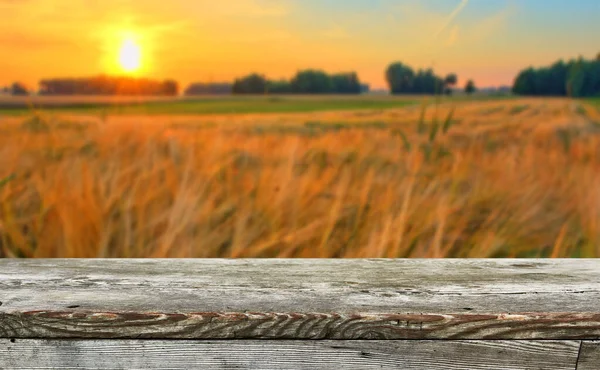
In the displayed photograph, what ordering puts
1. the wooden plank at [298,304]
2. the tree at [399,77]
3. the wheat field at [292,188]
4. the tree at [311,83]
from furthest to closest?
1. the tree at [311,83]
2. the tree at [399,77]
3. the wheat field at [292,188]
4. the wooden plank at [298,304]

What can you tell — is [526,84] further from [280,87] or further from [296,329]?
[296,329]

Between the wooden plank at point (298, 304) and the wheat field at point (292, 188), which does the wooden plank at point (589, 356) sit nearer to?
the wooden plank at point (298, 304)

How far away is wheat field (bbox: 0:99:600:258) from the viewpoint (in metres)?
1.48

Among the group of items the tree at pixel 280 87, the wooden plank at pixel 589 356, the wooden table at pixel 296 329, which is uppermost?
the tree at pixel 280 87

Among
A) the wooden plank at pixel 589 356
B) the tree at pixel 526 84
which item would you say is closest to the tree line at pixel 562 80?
the tree at pixel 526 84

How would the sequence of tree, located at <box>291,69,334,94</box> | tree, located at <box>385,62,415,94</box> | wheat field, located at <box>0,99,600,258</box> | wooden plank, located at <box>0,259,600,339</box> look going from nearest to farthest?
wooden plank, located at <box>0,259,600,339</box>, wheat field, located at <box>0,99,600,258</box>, tree, located at <box>385,62,415,94</box>, tree, located at <box>291,69,334,94</box>

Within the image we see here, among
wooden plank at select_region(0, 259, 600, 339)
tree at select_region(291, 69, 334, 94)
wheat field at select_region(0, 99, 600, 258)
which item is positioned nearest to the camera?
wooden plank at select_region(0, 259, 600, 339)

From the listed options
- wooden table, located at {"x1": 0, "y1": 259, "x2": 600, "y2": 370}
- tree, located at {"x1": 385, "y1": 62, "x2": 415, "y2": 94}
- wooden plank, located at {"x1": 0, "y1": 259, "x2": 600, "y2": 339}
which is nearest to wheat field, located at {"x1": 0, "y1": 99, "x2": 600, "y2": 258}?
tree, located at {"x1": 385, "y1": 62, "x2": 415, "y2": 94}

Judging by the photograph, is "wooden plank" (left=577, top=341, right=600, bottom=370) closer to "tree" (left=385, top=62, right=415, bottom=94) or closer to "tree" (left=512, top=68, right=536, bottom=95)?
"tree" (left=385, top=62, right=415, bottom=94)

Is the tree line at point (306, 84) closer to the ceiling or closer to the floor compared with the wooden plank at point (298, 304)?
closer to the ceiling

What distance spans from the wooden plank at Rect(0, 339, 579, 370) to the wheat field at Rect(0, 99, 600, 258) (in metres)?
0.65

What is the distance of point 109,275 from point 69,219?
2.19 ft

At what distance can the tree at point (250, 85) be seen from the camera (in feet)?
6.13

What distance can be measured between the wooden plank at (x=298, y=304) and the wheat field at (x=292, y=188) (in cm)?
53
